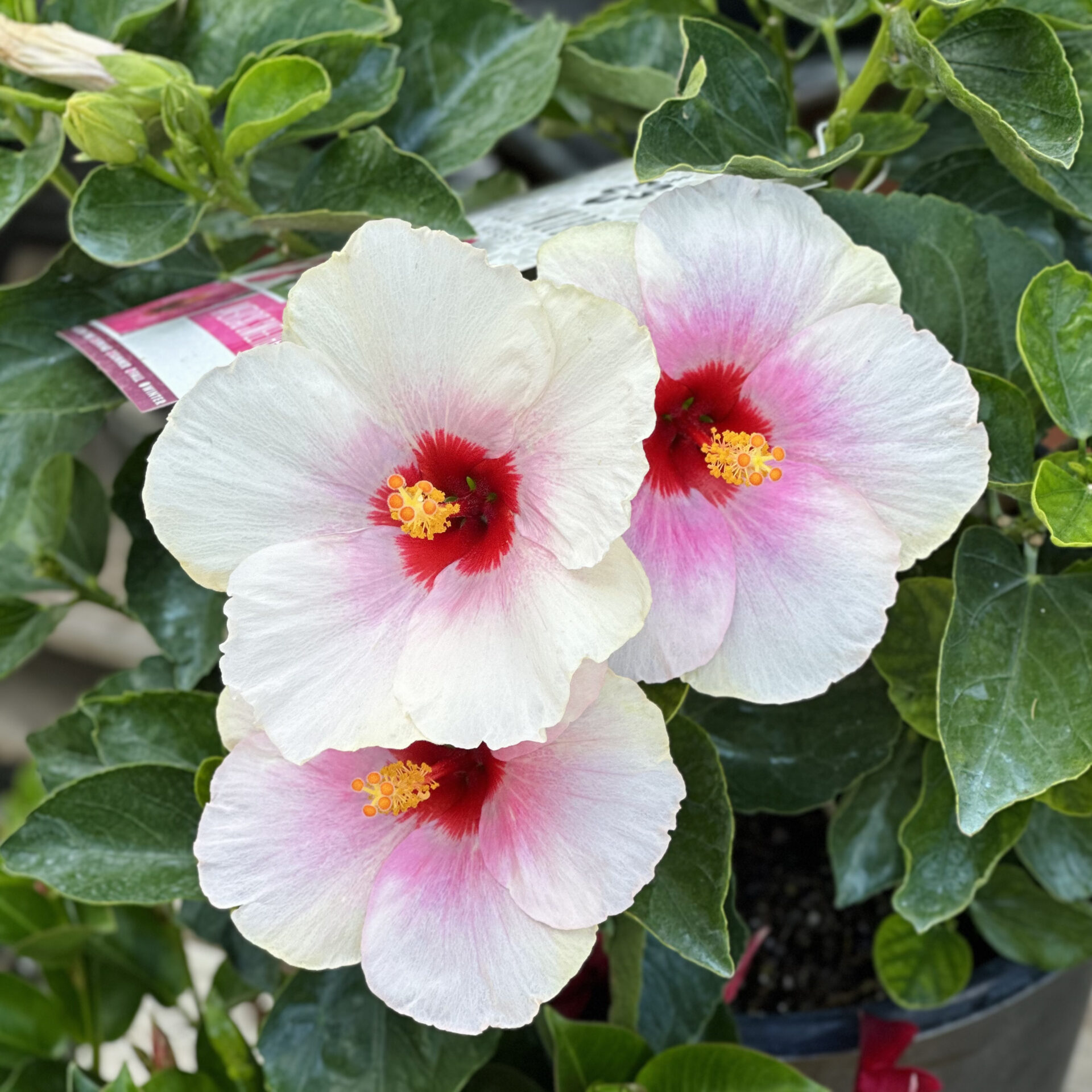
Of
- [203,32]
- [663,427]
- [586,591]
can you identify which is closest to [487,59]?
[203,32]

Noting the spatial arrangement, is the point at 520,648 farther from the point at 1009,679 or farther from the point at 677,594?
the point at 1009,679

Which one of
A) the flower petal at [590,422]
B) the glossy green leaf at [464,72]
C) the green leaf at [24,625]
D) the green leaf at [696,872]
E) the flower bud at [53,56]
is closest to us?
the flower petal at [590,422]

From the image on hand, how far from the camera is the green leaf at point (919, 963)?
77cm

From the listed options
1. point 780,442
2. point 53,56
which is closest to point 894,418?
point 780,442

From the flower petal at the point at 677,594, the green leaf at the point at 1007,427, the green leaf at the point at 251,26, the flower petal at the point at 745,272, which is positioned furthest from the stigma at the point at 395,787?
the green leaf at the point at 251,26

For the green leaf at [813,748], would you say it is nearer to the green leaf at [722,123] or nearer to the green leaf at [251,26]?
the green leaf at [722,123]

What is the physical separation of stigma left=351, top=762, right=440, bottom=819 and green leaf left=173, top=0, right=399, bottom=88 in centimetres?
41

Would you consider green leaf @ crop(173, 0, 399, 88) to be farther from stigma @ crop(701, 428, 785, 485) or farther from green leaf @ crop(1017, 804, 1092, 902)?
green leaf @ crop(1017, 804, 1092, 902)

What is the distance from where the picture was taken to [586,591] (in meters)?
0.45

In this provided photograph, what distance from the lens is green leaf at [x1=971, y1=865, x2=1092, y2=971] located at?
2.59 feet

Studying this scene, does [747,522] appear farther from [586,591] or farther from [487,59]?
[487,59]

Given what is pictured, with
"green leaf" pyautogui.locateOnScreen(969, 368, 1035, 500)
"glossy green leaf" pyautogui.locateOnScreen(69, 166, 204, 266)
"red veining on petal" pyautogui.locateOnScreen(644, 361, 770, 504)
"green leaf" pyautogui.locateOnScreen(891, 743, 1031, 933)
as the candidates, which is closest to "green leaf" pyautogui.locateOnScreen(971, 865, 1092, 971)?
"green leaf" pyautogui.locateOnScreen(891, 743, 1031, 933)

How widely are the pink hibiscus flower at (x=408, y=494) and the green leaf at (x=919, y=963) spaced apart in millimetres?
441

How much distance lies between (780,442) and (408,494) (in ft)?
0.53
